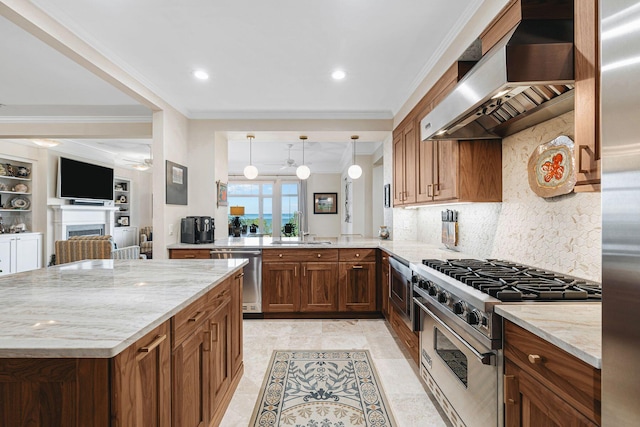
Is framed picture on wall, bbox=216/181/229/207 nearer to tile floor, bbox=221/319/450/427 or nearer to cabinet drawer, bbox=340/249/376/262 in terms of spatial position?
tile floor, bbox=221/319/450/427

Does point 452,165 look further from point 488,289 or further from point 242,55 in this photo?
point 242,55

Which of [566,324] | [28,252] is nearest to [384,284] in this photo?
[566,324]

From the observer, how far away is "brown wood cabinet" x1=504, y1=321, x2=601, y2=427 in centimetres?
90

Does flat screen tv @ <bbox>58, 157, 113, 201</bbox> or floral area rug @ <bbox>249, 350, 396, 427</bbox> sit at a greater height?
flat screen tv @ <bbox>58, 157, 113, 201</bbox>

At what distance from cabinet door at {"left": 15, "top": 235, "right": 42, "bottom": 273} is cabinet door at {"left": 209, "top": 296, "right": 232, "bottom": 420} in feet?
17.6

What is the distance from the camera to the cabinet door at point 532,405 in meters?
0.96

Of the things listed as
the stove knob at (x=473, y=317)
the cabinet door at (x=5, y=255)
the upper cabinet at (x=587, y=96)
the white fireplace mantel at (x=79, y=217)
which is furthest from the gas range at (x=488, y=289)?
the white fireplace mantel at (x=79, y=217)

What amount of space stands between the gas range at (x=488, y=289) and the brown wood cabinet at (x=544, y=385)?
0.12 meters

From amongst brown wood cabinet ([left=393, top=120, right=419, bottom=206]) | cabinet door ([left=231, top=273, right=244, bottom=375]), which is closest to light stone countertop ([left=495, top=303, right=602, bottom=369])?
cabinet door ([left=231, top=273, right=244, bottom=375])

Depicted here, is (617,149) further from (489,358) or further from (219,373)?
(219,373)

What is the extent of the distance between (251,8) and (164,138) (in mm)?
1985

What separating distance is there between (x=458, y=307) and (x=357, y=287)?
2.19 m

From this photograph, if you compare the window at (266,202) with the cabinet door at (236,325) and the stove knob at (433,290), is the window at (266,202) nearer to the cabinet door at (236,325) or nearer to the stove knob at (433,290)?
the cabinet door at (236,325)

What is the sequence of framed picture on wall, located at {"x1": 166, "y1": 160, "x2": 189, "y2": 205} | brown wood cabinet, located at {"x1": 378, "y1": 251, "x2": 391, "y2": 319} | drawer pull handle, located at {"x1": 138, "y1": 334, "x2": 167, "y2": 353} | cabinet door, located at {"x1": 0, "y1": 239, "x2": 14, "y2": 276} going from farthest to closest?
cabinet door, located at {"x1": 0, "y1": 239, "x2": 14, "y2": 276} < framed picture on wall, located at {"x1": 166, "y1": 160, "x2": 189, "y2": 205} < brown wood cabinet, located at {"x1": 378, "y1": 251, "x2": 391, "y2": 319} < drawer pull handle, located at {"x1": 138, "y1": 334, "x2": 167, "y2": 353}
